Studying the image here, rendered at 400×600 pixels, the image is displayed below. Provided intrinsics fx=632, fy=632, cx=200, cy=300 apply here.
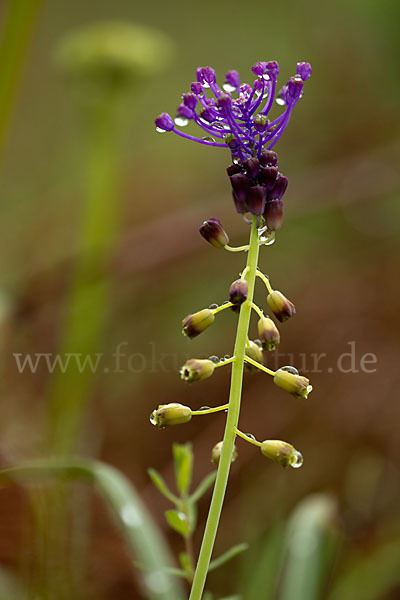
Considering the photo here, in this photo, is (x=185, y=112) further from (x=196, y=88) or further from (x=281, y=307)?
(x=281, y=307)

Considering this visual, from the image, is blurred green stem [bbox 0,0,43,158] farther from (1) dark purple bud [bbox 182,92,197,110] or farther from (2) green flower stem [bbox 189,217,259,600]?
(2) green flower stem [bbox 189,217,259,600]

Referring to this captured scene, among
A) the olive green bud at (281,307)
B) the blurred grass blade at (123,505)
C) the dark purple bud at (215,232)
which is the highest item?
the dark purple bud at (215,232)

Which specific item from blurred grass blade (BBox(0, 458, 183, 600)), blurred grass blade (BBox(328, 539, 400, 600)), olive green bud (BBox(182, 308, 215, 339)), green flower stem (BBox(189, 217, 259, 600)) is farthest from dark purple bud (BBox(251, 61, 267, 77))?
blurred grass blade (BBox(328, 539, 400, 600))

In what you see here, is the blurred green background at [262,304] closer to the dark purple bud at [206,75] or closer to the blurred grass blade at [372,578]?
the blurred grass blade at [372,578]

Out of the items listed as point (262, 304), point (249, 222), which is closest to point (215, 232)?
point (249, 222)

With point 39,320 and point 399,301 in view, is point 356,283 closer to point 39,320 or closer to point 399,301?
point 399,301

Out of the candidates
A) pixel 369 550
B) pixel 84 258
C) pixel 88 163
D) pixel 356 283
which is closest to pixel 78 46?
pixel 88 163

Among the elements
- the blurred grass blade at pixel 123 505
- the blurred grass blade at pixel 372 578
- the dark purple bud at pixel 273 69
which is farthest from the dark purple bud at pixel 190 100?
the blurred grass blade at pixel 372 578
